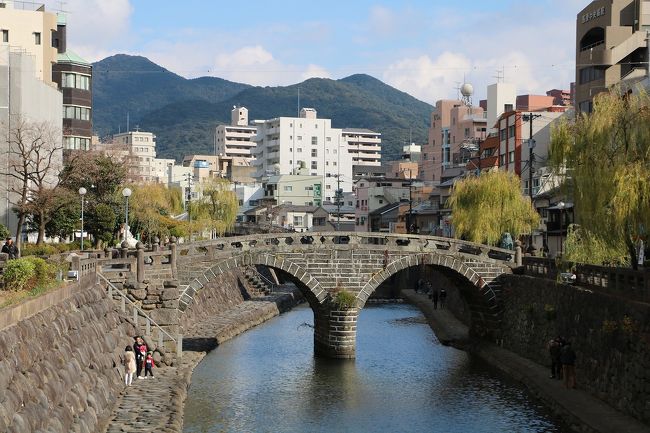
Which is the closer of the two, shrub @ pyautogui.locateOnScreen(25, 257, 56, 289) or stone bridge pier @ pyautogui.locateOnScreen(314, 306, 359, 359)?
shrub @ pyautogui.locateOnScreen(25, 257, 56, 289)

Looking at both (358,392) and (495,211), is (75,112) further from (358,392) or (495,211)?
(358,392)

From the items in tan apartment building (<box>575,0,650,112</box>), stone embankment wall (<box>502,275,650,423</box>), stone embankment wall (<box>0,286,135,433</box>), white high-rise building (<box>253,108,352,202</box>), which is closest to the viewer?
stone embankment wall (<box>0,286,135,433</box>)

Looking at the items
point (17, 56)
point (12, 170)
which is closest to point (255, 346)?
point (12, 170)

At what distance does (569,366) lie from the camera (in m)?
33.8

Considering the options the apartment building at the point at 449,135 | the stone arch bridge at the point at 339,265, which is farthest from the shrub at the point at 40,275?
the apartment building at the point at 449,135

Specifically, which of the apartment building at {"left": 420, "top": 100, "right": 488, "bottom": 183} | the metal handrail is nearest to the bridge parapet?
the metal handrail

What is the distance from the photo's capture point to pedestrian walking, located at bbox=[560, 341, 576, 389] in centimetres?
3369

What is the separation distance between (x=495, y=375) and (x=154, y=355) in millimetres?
14356

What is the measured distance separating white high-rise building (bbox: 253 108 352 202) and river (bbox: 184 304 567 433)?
113217 mm

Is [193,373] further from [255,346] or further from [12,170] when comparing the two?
[12,170]

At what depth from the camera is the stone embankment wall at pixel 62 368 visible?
65.4ft

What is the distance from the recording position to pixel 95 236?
59625 mm

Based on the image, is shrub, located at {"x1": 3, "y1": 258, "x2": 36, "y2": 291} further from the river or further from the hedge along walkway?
the river

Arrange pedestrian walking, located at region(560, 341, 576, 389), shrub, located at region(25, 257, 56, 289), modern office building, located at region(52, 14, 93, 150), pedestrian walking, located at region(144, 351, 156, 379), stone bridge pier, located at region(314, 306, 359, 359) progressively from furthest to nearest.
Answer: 1. modern office building, located at region(52, 14, 93, 150)
2. stone bridge pier, located at region(314, 306, 359, 359)
3. pedestrian walking, located at region(144, 351, 156, 379)
4. pedestrian walking, located at region(560, 341, 576, 389)
5. shrub, located at region(25, 257, 56, 289)
